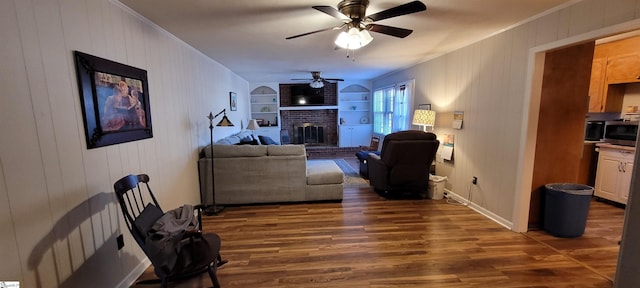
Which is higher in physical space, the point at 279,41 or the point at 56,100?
the point at 279,41

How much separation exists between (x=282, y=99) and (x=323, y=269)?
21.6ft

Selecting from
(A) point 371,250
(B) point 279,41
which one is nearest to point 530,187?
(A) point 371,250

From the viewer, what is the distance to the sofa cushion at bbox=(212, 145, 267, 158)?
145 inches

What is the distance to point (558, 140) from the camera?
111 inches

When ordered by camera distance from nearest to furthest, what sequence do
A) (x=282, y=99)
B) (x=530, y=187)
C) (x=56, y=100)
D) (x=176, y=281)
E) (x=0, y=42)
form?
1. (x=0, y=42)
2. (x=56, y=100)
3. (x=176, y=281)
4. (x=530, y=187)
5. (x=282, y=99)

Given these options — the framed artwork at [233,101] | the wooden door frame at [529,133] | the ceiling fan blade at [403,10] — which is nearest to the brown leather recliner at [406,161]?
the wooden door frame at [529,133]

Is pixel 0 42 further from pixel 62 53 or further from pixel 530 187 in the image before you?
pixel 530 187

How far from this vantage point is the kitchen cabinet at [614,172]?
3.30 meters

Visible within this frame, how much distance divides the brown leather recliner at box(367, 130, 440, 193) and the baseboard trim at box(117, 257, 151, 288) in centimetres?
306

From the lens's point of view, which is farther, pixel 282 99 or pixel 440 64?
pixel 282 99

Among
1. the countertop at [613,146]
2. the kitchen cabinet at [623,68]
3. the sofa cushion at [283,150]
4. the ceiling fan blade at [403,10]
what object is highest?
A: the ceiling fan blade at [403,10]

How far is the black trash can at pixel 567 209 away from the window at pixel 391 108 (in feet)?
9.60

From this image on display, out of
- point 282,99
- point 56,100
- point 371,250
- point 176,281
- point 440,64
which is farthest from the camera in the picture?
point 282,99

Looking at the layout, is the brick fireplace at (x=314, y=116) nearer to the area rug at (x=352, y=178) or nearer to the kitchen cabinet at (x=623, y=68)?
the area rug at (x=352, y=178)
